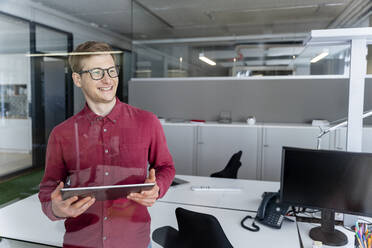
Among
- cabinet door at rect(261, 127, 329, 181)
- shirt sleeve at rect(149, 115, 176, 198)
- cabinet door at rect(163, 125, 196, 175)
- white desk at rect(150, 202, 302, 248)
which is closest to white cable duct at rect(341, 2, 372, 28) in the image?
cabinet door at rect(261, 127, 329, 181)

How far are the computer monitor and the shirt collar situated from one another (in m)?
0.97

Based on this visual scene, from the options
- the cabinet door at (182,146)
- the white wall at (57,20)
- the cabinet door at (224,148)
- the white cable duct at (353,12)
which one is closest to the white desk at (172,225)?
the white wall at (57,20)

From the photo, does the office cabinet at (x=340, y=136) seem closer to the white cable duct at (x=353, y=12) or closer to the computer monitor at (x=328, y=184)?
the computer monitor at (x=328, y=184)

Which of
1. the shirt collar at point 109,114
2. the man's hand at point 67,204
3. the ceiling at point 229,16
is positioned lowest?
the man's hand at point 67,204

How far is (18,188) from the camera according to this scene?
1.09m

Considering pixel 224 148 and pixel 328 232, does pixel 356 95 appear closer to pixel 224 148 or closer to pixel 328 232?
pixel 328 232

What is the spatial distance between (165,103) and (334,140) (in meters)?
2.44

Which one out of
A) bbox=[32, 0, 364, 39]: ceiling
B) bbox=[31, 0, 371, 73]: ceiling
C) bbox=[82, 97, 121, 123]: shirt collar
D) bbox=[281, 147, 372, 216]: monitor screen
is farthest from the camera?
bbox=[32, 0, 364, 39]: ceiling

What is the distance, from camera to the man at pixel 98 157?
89cm

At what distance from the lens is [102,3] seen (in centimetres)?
147

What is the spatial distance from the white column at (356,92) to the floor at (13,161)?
5.27 feet

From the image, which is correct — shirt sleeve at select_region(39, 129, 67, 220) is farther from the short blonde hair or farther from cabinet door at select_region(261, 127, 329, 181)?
cabinet door at select_region(261, 127, 329, 181)

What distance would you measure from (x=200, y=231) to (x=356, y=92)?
1.15 metres

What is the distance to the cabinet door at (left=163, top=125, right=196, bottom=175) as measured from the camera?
404cm
